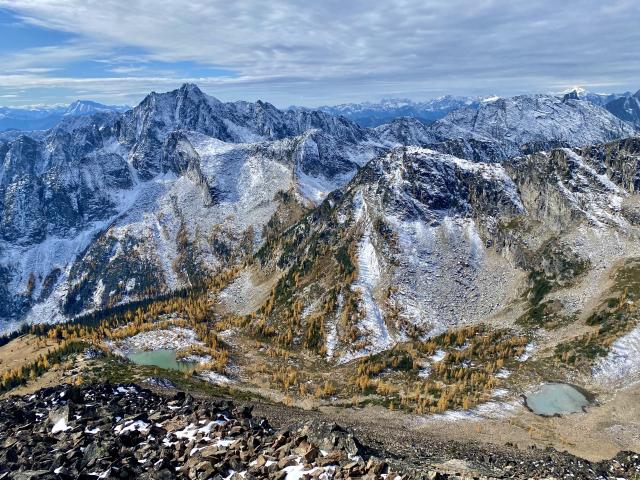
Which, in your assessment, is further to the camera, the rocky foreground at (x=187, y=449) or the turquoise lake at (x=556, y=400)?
the turquoise lake at (x=556, y=400)

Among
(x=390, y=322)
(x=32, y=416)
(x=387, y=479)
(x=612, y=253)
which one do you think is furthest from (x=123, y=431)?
(x=612, y=253)

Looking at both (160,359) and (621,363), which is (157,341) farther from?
(621,363)

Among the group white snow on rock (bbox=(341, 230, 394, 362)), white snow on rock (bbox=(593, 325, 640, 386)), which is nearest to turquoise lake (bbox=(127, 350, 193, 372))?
white snow on rock (bbox=(341, 230, 394, 362))

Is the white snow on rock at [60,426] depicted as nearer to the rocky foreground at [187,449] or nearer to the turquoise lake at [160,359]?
the rocky foreground at [187,449]

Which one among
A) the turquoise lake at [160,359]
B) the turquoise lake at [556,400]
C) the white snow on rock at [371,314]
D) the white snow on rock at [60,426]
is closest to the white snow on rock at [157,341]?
the turquoise lake at [160,359]

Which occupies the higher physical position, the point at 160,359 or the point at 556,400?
the point at 556,400

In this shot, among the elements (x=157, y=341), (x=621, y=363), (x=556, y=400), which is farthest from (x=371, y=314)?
(x=157, y=341)

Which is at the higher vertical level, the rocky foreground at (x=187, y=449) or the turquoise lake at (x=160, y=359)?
the rocky foreground at (x=187, y=449)

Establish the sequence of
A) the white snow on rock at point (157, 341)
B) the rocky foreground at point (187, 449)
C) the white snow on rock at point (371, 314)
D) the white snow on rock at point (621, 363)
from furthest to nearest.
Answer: the white snow on rock at point (157, 341) → the white snow on rock at point (371, 314) → the white snow on rock at point (621, 363) → the rocky foreground at point (187, 449)
